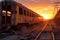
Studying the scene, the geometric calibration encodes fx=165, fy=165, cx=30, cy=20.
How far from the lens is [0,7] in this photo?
49.3ft

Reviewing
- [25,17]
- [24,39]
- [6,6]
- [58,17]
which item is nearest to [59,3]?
[58,17]

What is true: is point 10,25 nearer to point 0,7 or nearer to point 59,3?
point 0,7

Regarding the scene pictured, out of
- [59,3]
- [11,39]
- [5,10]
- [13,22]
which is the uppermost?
[59,3]

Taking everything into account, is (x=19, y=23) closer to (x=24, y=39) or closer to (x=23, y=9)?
(x=23, y=9)

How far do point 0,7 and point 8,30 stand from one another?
2.24 metres

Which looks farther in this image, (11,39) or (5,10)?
(5,10)

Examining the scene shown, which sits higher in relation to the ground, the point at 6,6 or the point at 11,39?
the point at 6,6

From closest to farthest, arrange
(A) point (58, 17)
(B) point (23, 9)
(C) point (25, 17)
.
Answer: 1. (B) point (23, 9)
2. (C) point (25, 17)
3. (A) point (58, 17)

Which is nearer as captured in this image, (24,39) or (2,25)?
(24,39)

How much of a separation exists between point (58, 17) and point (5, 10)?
1313 cm

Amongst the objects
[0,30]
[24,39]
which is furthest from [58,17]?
[24,39]

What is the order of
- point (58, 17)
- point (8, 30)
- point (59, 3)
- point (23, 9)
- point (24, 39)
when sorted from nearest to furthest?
point (24, 39) → point (8, 30) → point (23, 9) → point (58, 17) → point (59, 3)

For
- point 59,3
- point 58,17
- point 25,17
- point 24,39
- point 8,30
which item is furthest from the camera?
point 59,3

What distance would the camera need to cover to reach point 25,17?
56.7 ft
